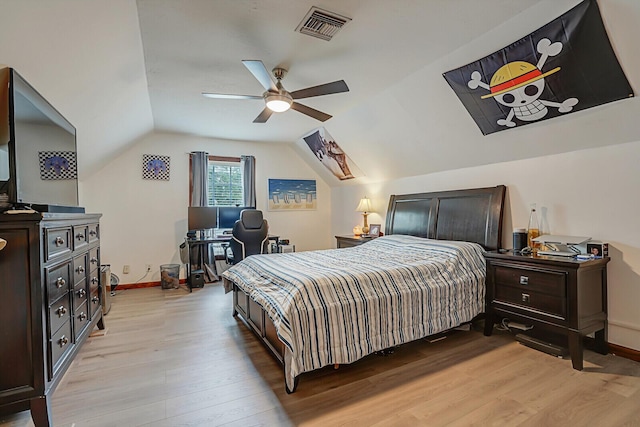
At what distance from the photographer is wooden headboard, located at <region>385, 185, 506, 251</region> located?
10.8ft

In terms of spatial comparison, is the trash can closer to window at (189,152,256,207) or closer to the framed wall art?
window at (189,152,256,207)

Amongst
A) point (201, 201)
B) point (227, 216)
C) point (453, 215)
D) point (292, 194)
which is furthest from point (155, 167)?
point (453, 215)

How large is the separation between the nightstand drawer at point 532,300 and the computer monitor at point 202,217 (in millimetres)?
4070

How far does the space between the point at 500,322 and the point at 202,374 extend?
277 cm

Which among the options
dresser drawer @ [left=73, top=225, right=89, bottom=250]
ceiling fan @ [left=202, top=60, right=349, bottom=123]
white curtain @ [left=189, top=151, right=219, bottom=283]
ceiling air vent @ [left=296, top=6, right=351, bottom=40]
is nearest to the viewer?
ceiling air vent @ [left=296, top=6, right=351, bottom=40]

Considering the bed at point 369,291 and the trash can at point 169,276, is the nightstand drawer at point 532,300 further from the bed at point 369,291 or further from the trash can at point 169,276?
the trash can at point 169,276

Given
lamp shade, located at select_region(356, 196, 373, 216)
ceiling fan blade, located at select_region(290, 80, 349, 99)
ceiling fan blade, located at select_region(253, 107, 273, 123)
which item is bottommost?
lamp shade, located at select_region(356, 196, 373, 216)

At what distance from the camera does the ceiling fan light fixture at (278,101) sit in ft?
9.34

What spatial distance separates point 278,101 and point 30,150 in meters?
1.84

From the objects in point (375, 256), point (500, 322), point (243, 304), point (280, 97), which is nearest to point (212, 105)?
point (280, 97)

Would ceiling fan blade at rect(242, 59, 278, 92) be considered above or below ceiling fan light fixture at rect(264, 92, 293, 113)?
Answer: above

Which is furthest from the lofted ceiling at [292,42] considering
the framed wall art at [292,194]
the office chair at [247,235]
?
the framed wall art at [292,194]

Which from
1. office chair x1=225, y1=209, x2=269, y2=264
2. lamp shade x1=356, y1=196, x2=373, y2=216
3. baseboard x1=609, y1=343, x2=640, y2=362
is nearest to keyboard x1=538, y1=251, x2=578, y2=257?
baseboard x1=609, y1=343, x2=640, y2=362

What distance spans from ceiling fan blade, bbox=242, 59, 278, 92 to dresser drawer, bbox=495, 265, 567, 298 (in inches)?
103
